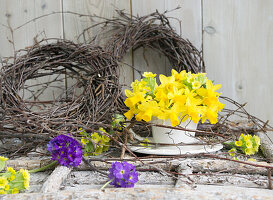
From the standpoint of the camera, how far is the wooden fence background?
1.43 meters

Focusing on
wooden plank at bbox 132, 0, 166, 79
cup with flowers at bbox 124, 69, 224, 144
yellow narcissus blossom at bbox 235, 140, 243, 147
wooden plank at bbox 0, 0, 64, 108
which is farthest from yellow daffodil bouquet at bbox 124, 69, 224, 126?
wooden plank at bbox 0, 0, 64, 108

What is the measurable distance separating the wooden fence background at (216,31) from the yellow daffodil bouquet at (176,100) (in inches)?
18.9

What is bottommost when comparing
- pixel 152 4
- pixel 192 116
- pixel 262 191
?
pixel 262 191

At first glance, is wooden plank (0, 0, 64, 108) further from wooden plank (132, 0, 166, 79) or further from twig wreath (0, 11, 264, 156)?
wooden plank (132, 0, 166, 79)

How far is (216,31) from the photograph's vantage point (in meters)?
1.44

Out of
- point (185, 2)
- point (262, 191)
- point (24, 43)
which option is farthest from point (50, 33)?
point (262, 191)

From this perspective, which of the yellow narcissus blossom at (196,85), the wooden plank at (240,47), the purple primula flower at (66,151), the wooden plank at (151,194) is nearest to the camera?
the wooden plank at (151,194)

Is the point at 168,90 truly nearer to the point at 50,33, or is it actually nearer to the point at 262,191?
the point at 262,191

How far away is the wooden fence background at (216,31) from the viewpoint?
143 centimetres

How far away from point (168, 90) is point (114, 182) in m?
0.34

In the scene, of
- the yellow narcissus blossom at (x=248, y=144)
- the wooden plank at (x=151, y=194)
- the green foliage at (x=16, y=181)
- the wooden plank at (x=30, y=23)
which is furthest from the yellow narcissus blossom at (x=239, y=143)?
the wooden plank at (x=30, y=23)

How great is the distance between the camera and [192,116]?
948mm

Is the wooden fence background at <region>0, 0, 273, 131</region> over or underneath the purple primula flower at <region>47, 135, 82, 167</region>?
over

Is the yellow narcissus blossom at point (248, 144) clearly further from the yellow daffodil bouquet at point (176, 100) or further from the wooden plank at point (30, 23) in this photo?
the wooden plank at point (30, 23)
